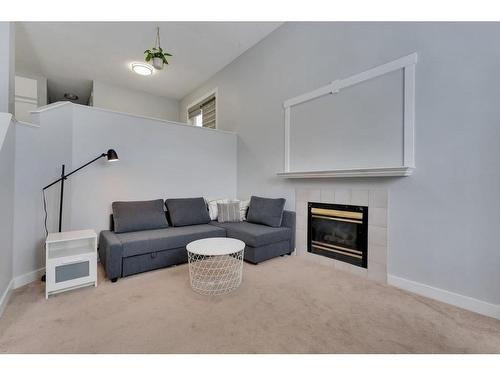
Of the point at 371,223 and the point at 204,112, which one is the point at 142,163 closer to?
the point at 204,112

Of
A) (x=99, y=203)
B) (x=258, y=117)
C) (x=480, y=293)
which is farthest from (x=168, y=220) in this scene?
(x=480, y=293)

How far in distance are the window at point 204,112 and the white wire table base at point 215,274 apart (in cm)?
312

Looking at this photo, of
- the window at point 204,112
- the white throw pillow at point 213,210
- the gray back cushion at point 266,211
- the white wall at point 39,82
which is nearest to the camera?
the gray back cushion at point 266,211

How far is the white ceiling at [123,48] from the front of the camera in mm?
3498

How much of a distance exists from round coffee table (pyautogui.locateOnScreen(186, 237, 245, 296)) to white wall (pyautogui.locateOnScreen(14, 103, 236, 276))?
144cm

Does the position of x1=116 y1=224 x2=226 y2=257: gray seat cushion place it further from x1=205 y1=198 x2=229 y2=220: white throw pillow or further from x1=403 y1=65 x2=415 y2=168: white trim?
x1=403 y1=65 x2=415 y2=168: white trim

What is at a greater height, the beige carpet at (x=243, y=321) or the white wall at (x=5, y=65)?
the white wall at (x=5, y=65)

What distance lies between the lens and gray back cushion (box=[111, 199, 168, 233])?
2945mm

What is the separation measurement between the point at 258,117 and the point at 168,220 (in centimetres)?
223

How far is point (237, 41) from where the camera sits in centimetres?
393

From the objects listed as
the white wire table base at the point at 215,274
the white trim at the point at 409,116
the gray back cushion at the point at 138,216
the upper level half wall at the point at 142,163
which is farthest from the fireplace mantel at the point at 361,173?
the gray back cushion at the point at 138,216

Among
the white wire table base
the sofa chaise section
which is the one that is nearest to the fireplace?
the sofa chaise section

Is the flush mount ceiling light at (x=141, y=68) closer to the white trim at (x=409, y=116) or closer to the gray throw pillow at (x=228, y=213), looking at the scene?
the gray throw pillow at (x=228, y=213)

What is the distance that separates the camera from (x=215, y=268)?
9.01 feet
